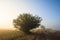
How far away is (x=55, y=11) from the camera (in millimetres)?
1598

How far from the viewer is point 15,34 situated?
60.8 inches

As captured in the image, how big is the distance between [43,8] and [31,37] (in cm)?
45

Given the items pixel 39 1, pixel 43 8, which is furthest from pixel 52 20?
pixel 39 1

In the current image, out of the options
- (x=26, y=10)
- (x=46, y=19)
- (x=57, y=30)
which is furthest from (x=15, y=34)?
(x=57, y=30)

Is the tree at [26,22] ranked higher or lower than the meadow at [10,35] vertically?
higher

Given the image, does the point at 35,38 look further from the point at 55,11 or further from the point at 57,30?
the point at 55,11

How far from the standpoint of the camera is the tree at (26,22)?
5.12ft

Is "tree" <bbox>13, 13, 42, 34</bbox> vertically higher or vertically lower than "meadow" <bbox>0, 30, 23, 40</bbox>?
higher

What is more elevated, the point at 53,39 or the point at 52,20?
the point at 52,20

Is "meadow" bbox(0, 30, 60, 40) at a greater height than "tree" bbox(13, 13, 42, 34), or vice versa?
"tree" bbox(13, 13, 42, 34)

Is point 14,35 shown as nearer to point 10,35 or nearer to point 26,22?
point 10,35

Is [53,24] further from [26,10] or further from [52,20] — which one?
[26,10]

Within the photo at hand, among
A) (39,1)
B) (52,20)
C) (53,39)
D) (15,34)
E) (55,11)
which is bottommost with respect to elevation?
(53,39)

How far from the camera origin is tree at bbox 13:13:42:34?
1.56m
